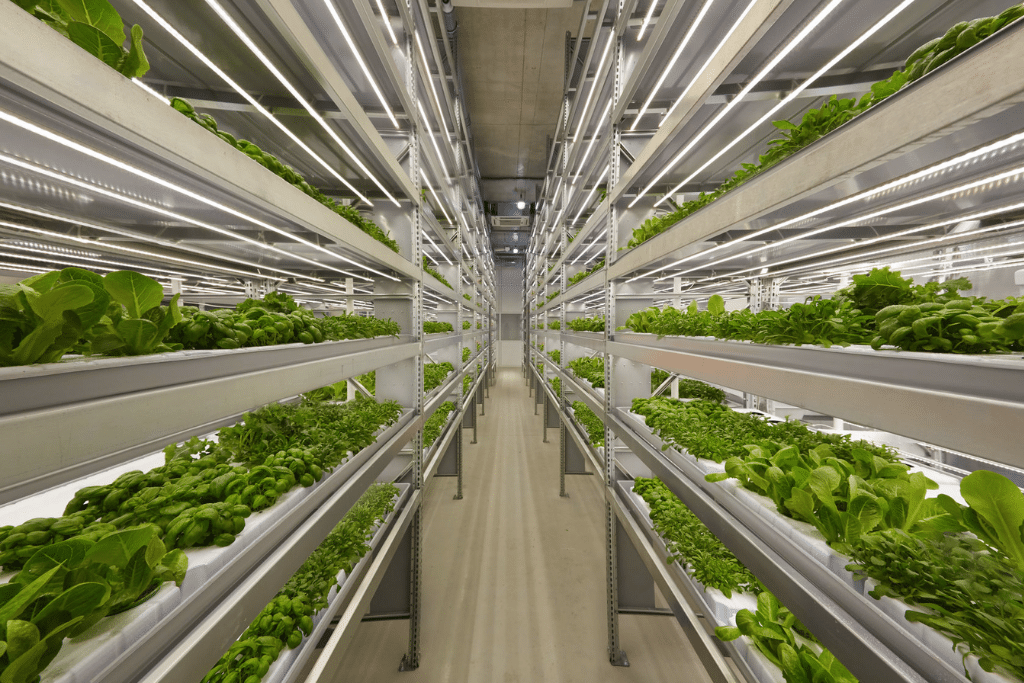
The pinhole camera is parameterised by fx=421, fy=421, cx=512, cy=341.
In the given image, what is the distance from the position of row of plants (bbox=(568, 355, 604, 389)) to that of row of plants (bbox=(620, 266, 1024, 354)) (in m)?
2.44

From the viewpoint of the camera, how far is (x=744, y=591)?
1.56 m

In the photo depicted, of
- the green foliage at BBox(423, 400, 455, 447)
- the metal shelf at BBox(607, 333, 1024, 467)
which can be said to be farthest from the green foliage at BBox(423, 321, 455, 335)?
the metal shelf at BBox(607, 333, 1024, 467)

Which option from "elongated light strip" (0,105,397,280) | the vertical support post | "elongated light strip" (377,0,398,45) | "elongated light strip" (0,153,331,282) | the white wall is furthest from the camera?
the white wall

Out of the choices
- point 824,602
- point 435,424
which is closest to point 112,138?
point 824,602

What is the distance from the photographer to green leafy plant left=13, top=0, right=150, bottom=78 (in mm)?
719

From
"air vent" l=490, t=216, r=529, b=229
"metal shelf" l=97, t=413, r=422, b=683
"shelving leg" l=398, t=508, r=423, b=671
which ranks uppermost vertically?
"air vent" l=490, t=216, r=529, b=229

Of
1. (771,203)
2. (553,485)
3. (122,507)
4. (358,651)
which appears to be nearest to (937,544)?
(771,203)

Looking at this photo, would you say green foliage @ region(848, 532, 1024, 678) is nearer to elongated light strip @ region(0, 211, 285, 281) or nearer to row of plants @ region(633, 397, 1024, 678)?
row of plants @ region(633, 397, 1024, 678)

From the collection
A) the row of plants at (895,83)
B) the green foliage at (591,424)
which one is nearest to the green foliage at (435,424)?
the green foliage at (591,424)

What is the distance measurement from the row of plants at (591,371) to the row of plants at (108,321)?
3.04m

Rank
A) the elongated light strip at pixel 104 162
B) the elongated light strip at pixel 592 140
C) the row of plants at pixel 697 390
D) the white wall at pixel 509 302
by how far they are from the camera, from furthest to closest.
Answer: the white wall at pixel 509 302 < the elongated light strip at pixel 592 140 < the row of plants at pixel 697 390 < the elongated light strip at pixel 104 162

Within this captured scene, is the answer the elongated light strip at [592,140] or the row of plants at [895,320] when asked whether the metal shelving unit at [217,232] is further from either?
the row of plants at [895,320]

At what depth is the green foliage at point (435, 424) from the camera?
3.87 m

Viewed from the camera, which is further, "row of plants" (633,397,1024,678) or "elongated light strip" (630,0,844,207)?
"elongated light strip" (630,0,844,207)
